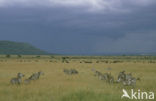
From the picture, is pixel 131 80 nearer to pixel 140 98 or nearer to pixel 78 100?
pixel 140 98

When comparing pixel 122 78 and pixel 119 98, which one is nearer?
pixel 119 98

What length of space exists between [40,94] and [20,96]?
3.60 ft

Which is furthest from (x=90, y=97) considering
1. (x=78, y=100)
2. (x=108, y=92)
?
(x=108, y=92)

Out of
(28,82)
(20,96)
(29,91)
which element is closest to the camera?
(20,96)

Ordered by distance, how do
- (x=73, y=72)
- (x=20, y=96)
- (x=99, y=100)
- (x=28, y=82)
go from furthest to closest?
(x=73, y=72) < (x=28, y=82) < (x=20, y=96) < (x=99, y=100)

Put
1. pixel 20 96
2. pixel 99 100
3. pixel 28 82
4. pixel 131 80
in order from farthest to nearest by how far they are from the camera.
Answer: pixel 28 82
pixel 131 80
pixel 20 96
pixel 99 100

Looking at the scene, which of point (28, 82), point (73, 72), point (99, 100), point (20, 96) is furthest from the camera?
point (73, 72)

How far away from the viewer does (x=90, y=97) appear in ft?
39.0

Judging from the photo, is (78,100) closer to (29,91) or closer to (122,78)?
(29,91)

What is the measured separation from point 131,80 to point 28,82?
7.32 m

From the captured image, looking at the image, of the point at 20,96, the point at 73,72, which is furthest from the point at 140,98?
the point at 73,72

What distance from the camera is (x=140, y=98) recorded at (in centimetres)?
1170

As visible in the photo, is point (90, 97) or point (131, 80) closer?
point (90, 97)

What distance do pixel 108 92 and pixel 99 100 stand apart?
78.4 inches
